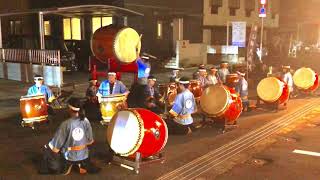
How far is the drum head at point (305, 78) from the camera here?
16000mm

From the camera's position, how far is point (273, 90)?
12.9 m

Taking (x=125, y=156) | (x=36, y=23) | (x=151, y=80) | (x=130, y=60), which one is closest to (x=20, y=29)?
(x=36, y=23)

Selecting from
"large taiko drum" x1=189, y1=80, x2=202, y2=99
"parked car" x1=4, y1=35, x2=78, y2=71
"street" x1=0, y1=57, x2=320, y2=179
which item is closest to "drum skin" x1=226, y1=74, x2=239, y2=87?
"large taiko drum" x1=189, y1=80, x2=202, y2=99

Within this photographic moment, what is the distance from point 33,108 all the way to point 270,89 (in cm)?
729

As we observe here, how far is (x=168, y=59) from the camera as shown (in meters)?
24.2

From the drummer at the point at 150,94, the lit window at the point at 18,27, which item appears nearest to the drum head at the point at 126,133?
the drummer at the point at 150,94

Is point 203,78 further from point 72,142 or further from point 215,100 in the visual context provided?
point 72,142

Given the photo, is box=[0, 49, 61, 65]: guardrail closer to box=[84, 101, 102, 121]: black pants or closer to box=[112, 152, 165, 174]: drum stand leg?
box=[84, 101, 102, 121]: black pants

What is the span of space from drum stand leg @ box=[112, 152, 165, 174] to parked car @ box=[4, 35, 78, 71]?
12.8 metres

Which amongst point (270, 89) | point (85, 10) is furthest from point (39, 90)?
point (85, 10)

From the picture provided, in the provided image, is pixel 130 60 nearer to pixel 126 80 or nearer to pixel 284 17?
pixel 126 80

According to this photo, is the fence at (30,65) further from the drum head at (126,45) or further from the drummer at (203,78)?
the drummer at (203,78)

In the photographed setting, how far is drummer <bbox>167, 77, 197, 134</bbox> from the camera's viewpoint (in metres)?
9.55

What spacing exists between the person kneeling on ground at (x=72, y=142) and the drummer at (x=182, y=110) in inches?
116
